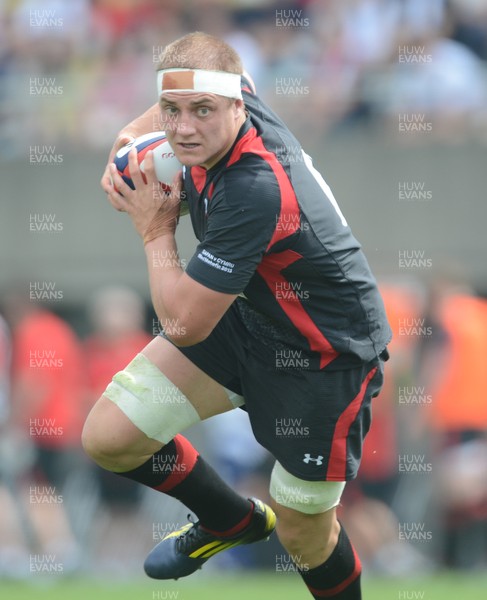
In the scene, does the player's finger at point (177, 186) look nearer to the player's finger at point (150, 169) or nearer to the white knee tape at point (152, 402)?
the player's finger at point (150, 169)

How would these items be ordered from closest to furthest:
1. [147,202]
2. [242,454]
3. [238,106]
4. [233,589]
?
[238,106] → [147,202] → [233,589] → [242,454]

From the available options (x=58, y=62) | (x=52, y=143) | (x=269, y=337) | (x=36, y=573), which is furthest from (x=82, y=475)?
(x=269, y=337)

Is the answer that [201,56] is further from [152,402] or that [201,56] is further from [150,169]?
[152,402]

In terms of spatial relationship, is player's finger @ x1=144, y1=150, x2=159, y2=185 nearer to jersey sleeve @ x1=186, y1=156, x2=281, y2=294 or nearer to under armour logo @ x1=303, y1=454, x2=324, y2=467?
jersey sleeve @ x1=186, y1=156, x2=281, y2=294

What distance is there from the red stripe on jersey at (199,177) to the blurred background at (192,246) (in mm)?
4119

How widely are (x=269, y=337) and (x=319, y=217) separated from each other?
1.76 ft

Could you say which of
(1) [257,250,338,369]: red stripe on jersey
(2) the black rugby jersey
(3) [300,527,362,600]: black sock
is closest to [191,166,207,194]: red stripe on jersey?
(2) the black rugby jersey

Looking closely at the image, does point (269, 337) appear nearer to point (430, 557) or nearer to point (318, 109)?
point (430, 557)

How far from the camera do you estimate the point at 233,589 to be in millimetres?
8219

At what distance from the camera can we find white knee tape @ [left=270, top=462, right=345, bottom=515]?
5004 mm

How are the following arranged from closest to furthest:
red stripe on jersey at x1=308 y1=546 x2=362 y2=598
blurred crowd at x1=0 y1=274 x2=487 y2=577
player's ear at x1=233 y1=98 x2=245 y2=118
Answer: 1. player's ear at x1=233 y1=98 x2=245 y2=118
2. red stripe on jersey at x1=308 y1=546 x2=362 y2=598
3. blurred crowd at x1=0 y1=274 x2=487 y2=577

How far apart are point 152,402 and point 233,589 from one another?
3.60 meters

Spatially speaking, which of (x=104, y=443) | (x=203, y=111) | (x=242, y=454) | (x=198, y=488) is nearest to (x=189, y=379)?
(x=104, y=443)

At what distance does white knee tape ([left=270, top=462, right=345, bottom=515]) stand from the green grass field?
8.28ft
